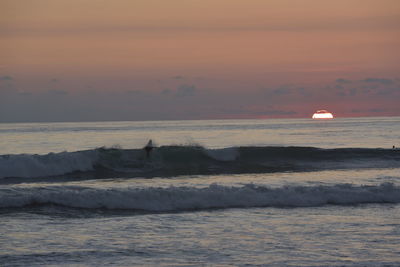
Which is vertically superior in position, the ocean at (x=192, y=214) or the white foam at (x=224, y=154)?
the white foam at (x=224, y=154)

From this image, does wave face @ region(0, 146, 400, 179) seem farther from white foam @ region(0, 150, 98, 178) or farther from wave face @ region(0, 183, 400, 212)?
wave face @ region(0, 183, 400, 212)

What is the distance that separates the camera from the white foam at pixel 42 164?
2347 centimetres

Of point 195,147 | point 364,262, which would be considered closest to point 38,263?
point 364,262

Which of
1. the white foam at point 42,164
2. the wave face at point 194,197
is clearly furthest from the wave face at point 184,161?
the wave face at point 194,197

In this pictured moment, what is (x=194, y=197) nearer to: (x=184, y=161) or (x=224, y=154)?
(x=184, y=161)

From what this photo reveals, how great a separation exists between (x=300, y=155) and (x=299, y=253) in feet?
64.8

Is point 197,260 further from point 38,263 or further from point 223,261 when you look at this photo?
point 38,263

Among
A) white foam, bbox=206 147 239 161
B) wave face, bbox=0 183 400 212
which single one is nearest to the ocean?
wave face, bbox=0 183 400 212

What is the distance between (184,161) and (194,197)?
11.4m

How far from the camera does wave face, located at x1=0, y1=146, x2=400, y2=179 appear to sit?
23891mm

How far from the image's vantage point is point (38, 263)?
360 inches

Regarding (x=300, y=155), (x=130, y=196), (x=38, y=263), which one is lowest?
(x=38, y=263)

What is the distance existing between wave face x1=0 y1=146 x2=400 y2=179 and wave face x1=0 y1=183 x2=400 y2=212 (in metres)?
7.47

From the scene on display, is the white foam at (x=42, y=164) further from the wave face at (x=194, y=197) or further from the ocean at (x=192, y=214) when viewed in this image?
the wave face at (x=194, y=197)
